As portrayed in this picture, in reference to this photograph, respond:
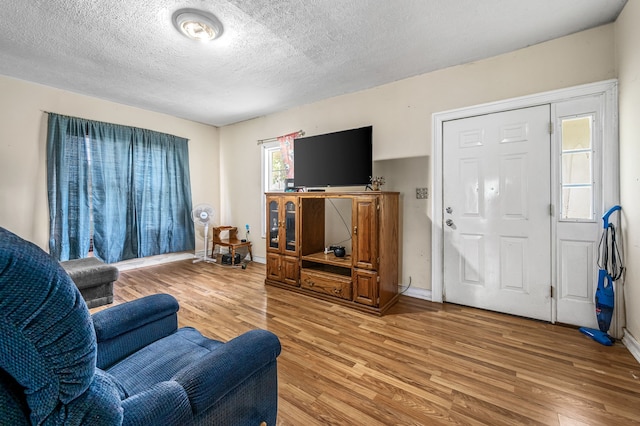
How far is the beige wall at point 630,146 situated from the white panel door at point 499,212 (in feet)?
1.56

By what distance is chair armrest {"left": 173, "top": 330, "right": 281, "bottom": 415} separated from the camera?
89 cm

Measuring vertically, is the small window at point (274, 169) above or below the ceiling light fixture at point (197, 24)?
below

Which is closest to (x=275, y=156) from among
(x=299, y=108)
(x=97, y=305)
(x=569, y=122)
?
(x=299, y=108)

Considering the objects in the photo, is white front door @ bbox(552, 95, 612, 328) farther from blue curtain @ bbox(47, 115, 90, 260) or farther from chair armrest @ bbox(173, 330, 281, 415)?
blue curtain @ bbox(47, 115, 90, 260)

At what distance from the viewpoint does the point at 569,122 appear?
96.6 inches

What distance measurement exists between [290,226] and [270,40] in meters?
2.08

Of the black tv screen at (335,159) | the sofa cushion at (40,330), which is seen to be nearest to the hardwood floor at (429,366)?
the sofa cushion at (40,330)

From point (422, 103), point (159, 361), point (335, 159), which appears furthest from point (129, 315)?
point (422, 103)

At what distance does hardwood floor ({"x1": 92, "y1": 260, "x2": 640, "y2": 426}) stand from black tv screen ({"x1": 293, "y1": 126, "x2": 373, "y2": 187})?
149 cm

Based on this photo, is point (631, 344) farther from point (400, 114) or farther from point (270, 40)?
point (270, 40)

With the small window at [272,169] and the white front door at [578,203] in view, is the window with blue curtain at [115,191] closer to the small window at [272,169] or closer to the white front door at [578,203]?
the small window at [272,169]

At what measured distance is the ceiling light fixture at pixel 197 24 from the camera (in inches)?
84.5

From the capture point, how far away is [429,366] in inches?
75.9

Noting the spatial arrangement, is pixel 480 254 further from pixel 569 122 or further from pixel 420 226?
pixel 569 122
